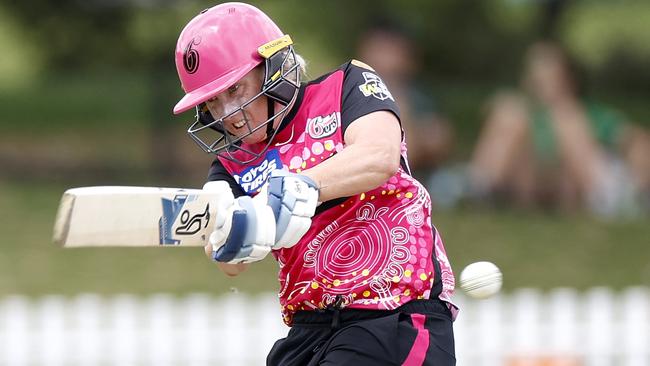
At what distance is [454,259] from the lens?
464 inches

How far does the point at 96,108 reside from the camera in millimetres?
19984

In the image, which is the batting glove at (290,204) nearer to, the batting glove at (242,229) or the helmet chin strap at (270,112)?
the batting glove at (242,229)

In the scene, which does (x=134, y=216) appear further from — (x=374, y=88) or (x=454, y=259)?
(x=454, y=259)

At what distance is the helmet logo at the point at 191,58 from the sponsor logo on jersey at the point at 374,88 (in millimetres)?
551

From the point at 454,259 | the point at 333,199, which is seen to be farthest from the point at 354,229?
the point at 454,259

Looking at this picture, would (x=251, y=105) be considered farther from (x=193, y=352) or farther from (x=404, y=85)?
(x=404, y=85)

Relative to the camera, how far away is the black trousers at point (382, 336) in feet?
12.6

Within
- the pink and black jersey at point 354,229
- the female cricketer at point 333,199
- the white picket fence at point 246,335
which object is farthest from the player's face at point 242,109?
the white picket fence at point 246,335

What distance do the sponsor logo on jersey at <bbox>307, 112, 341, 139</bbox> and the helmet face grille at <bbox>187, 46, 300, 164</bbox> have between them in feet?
0.32

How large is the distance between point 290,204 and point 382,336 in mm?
636

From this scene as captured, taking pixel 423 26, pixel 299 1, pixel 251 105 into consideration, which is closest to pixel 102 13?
pixel 299 1

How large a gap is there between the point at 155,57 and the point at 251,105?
45.5 ft

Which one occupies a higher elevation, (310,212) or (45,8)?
(45,8)

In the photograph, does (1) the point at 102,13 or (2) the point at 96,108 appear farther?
(2) the point at 96,108
